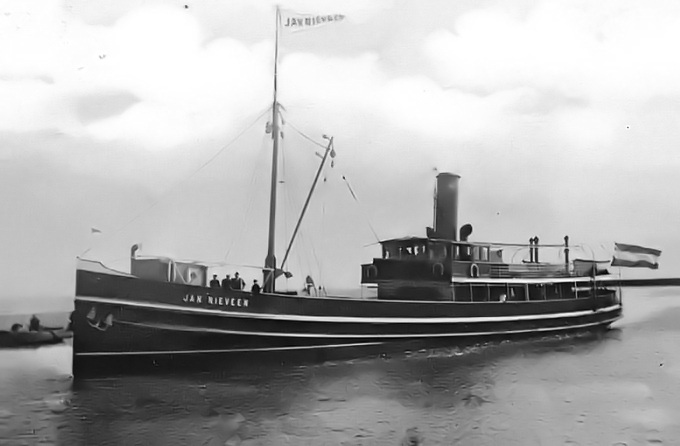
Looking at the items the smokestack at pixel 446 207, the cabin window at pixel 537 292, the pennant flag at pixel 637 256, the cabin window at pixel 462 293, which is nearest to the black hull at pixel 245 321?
the cabin window at pixel 462 293

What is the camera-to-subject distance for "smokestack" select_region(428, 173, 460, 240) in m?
5.84

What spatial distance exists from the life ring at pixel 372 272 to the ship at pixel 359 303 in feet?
0.06

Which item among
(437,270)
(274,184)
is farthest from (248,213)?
(437,270)

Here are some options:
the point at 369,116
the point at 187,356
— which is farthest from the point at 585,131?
the point at 187,356

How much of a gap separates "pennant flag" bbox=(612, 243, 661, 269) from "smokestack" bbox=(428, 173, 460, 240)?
1.63m

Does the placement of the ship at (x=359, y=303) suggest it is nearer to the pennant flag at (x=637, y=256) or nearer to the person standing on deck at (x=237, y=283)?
the person standing on deck at (x=237, y=283)

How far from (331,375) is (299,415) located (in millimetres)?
1583

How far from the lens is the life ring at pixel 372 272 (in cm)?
729

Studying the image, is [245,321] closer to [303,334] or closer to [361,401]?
[303,334]

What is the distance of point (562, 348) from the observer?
8.50 metres

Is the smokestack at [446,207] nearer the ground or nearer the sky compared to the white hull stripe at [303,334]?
nearer the sky

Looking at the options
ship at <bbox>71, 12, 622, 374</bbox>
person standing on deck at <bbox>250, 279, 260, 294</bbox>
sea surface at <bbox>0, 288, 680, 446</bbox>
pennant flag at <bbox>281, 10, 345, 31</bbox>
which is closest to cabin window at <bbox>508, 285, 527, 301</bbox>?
ship at <bbox>71, 12, 622, 374</bbox>

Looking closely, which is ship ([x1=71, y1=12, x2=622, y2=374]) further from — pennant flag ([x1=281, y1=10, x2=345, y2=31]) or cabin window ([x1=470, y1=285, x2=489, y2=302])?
pennant flag ([x1=281, y1=10, x2=345, y2=31])

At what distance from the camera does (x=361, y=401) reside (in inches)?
225
